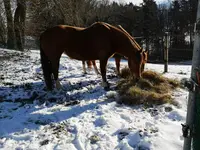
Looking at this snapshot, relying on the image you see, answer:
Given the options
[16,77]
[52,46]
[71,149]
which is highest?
[52,46]

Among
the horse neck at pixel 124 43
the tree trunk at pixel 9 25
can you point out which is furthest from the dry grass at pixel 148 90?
the tree trunk at pixel 9 25

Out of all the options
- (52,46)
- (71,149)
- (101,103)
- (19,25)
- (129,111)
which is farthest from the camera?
(19,25)

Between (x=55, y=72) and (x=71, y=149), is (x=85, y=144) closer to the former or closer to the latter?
(x=71, y=149)

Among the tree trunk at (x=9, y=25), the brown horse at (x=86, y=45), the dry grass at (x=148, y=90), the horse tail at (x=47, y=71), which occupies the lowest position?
the dry grass at (x=148, y=90)

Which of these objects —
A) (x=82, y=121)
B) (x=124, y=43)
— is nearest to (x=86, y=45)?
(x=124, y=43)

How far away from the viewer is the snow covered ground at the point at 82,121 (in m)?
3.07

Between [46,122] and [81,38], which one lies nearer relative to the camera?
[46,122]

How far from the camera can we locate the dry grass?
448 cm

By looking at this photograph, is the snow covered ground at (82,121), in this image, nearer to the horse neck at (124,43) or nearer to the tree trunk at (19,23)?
the horse neck at (124,43)

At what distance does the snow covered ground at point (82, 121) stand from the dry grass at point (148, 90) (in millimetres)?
189

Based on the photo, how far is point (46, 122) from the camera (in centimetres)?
370

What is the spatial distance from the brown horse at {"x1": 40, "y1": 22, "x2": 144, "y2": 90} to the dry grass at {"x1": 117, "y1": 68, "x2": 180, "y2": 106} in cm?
32

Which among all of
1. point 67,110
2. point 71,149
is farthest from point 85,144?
point 67,110

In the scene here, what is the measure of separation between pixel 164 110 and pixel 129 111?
1.99 feet
